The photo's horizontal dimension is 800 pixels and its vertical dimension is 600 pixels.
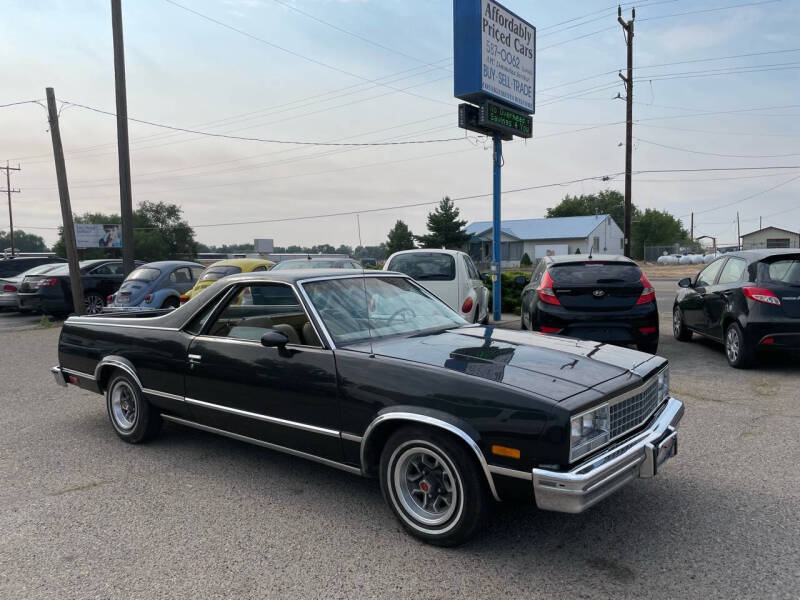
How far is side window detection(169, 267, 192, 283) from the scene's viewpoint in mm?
13548

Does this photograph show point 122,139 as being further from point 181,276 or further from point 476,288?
point 476,288

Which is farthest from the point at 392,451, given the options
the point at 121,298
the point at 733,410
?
the point at 121,298

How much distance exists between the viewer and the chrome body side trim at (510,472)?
2791 millimetres

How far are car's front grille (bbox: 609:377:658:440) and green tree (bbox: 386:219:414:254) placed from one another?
62.8m

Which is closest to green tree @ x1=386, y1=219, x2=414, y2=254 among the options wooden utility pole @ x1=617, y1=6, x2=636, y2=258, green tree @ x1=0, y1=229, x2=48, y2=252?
wooden utility pole @ x1=617, y1=6, x2=636, y2=258

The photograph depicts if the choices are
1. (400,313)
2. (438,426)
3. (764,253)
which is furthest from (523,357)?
(764,253)

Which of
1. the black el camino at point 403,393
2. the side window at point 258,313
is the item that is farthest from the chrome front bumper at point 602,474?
the side window at point 258,313

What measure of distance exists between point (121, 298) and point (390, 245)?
5629 cm

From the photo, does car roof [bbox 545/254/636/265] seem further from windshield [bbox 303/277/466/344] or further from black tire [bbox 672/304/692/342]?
windshield [bbox 303/277/466/344]

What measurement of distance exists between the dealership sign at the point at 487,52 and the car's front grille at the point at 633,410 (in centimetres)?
924

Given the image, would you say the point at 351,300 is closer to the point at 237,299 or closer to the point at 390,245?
the point at 237,299

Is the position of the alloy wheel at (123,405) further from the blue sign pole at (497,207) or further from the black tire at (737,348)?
Result: the blue sign pole at (497,207)

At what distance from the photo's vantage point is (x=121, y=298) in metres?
12.9

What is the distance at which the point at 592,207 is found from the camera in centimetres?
9550
